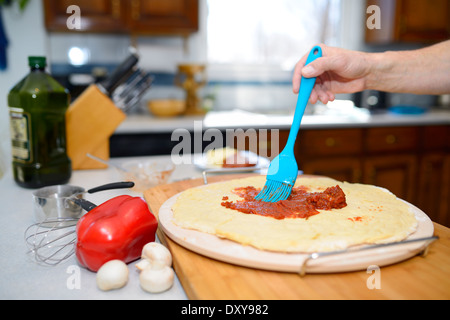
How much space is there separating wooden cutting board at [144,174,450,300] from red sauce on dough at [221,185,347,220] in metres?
0.20

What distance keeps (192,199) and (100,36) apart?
219 cm

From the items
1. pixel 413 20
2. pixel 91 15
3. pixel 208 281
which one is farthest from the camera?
pixel 413 20

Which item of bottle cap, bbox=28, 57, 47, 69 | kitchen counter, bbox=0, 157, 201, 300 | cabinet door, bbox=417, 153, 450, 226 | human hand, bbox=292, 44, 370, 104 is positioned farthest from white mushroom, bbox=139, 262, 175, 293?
cabinet door, bbox=417, 153, 450, 226

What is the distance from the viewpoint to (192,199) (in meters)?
0.95

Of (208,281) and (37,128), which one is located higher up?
(37,128)

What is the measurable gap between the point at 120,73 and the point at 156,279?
887 millimetres

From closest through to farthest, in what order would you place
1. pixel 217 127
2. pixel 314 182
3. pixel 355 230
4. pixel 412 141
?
pixel 355 230, pixel 314 182, pixel 217 127, pixel 412 141

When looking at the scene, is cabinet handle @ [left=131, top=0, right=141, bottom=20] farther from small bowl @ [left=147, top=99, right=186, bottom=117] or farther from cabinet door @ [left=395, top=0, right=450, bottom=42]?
cabinet door @ [left=395, top=0, right=450, bottom=42]

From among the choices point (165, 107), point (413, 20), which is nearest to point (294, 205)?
point (165, 107)

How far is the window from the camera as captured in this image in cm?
308

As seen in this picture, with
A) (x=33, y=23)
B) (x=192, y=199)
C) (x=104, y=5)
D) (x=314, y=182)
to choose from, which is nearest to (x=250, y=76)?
(x=104, y=5)

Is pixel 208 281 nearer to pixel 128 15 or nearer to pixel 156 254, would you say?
pixel 156 254

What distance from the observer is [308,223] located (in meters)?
0.78
